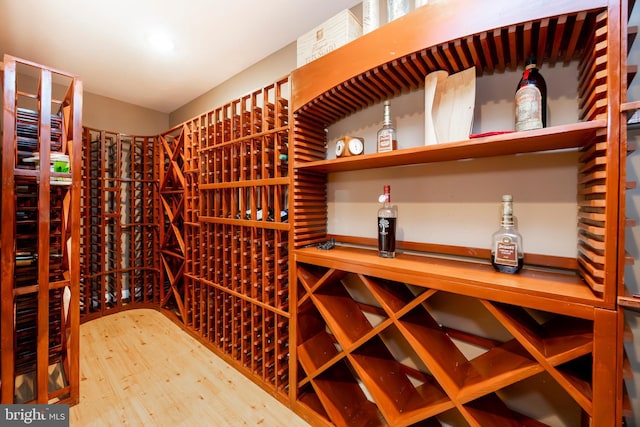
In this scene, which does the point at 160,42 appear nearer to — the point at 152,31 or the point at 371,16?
the point at 152,31

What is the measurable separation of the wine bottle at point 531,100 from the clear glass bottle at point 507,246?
25 centimetres

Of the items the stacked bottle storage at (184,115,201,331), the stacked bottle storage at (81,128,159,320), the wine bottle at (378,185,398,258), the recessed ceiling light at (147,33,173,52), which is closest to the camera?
the wine bottle at (378,185,398,258)

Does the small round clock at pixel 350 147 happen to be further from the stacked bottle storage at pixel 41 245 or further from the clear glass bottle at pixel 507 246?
the stacked bottle storage at pixel 41 245

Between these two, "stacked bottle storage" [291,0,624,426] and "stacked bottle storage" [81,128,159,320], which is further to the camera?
"stacked bottle storage" [81,128,159,320]

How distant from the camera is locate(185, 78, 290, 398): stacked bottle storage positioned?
1584 millimetres

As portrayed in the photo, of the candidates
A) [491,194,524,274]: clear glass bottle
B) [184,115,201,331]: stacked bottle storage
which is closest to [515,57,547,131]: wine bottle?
[491,194,524,274]: clear glass bottle

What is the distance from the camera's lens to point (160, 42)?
1858 millimetres

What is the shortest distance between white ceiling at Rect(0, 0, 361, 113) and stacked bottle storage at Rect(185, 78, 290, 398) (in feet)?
1.35

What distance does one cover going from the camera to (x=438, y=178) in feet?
3.85

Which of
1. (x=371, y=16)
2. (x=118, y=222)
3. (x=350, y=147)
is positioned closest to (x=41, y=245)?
(x=118, y=222)

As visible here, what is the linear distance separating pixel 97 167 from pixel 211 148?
164 cm

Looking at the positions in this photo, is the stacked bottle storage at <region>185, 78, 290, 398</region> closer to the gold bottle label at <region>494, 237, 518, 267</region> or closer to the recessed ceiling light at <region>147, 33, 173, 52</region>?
the recessed ceiling light at <region>147, 33, 173, 52</region>

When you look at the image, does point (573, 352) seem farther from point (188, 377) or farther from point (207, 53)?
point (207, 53)

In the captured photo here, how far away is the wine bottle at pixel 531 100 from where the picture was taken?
2.72ft
